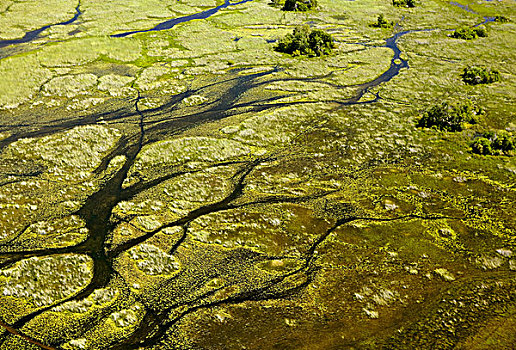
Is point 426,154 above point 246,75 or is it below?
below

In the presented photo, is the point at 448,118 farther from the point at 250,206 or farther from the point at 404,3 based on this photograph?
the point at 404,3

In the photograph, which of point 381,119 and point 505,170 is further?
point 381,119

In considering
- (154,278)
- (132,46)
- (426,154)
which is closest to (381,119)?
(426,154)

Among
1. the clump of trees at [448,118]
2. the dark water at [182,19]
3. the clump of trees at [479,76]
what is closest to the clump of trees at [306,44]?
the clump of trees at [479,76]

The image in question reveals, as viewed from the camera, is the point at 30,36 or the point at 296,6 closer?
the point at 30,36

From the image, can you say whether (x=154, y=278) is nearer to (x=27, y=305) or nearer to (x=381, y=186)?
(x=27, y=305)

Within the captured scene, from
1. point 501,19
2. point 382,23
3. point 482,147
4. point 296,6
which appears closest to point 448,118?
point 482,147

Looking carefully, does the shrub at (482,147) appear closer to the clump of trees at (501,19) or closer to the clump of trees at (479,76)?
the clump of trees at (479,76)
